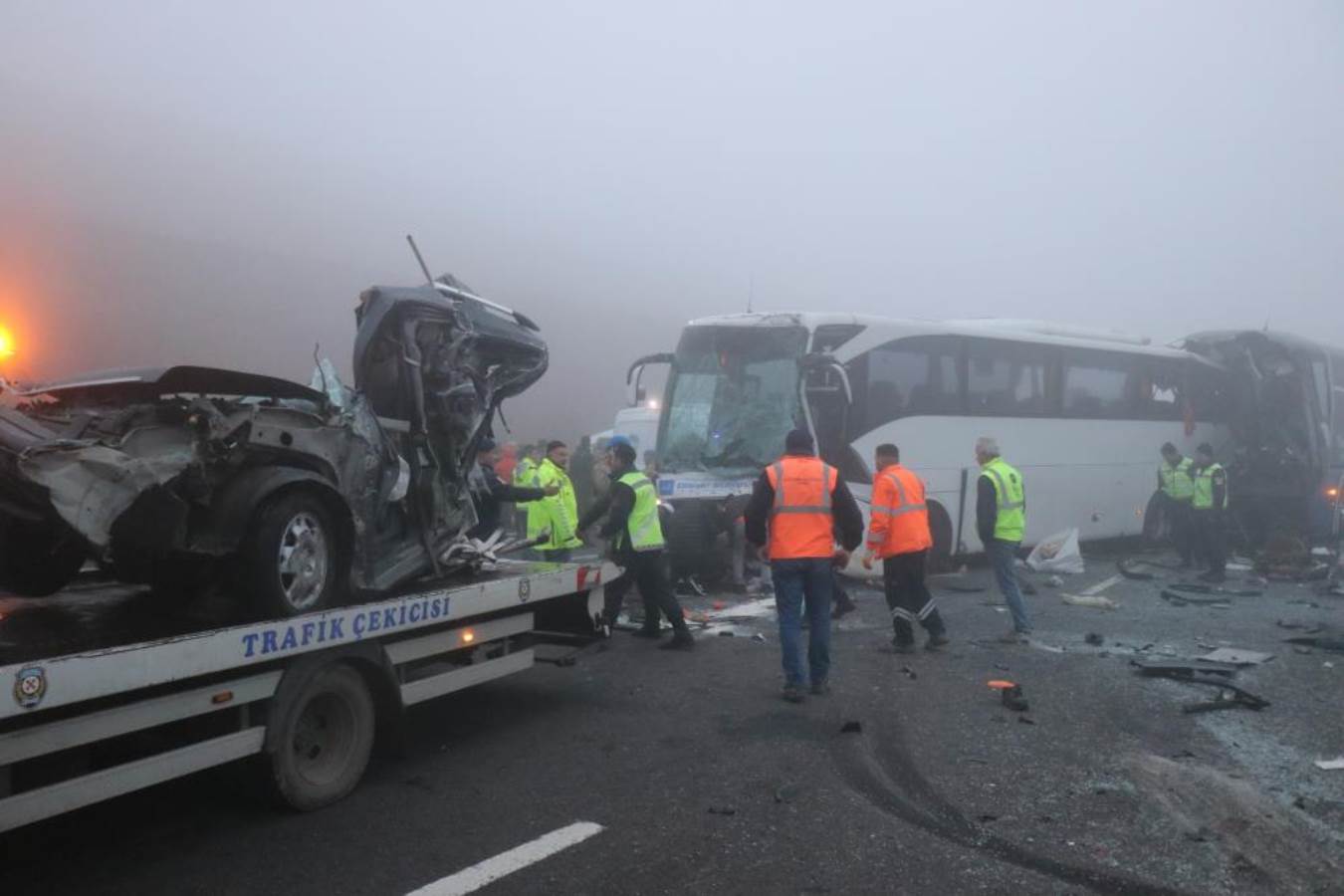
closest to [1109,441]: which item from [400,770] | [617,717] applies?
[617,717]

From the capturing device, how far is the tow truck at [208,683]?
11.6 ft

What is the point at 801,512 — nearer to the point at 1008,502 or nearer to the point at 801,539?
the point at 801,539

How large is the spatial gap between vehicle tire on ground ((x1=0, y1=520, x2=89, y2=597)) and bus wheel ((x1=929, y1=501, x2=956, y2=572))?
10457 millimetres

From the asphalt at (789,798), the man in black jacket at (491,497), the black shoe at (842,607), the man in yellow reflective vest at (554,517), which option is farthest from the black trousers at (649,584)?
the black shoe at (842,607)

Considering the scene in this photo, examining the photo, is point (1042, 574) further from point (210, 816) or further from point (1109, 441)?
point (210, 816)

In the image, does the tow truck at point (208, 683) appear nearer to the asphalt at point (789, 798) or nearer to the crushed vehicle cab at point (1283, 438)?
the asphalt at point (789, 798)

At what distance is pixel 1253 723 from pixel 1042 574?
7.62 meters

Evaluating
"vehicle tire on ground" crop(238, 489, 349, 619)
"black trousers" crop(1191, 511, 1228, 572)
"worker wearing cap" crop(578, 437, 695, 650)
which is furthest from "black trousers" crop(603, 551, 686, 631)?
"black trousers" crop(1191, 511, 1228, 572)

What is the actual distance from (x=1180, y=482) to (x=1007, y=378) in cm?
272

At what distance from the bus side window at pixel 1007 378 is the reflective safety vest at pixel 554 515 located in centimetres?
639

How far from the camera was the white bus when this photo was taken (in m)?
12.1

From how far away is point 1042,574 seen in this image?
1366 centimetres

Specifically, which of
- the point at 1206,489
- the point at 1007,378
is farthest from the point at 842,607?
the point at 1206,489

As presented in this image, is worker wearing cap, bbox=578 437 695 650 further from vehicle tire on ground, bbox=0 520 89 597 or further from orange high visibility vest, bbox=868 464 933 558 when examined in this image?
vehicle tire on ground, bbox=0 520 89 597
